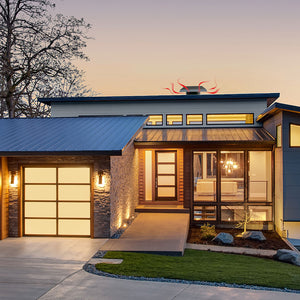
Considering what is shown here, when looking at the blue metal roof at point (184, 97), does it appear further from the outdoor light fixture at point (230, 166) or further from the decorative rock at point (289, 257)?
the decorative rock at point (289, 257)

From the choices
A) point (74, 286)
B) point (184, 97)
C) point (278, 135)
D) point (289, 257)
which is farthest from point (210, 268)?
point (184, 97)

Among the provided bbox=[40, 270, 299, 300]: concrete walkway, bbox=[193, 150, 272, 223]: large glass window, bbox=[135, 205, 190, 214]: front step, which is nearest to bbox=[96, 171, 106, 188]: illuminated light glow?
bbox=[40, 270, 299, 300]: concrete walkway

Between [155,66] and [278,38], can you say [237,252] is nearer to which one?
[278,38]

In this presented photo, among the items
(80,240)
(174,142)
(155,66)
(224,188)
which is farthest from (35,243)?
(155,66)

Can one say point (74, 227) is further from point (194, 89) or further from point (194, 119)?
point (194, 89)

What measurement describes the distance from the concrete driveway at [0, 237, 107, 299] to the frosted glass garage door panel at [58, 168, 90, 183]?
6.04 ft

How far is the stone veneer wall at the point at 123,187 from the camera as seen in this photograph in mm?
10727

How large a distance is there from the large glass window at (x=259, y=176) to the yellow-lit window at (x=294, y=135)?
5.63 ft

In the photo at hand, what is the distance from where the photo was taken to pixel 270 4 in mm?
23219

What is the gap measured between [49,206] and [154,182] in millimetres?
6341

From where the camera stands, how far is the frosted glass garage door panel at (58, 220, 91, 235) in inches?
416

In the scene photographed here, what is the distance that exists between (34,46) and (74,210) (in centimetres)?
1693

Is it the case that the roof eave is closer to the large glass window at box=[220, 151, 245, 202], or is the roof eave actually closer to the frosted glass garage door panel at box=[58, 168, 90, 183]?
the frosted glass garage door panel at box=[58, 168, 90, 183]

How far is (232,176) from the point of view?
14516 mm
